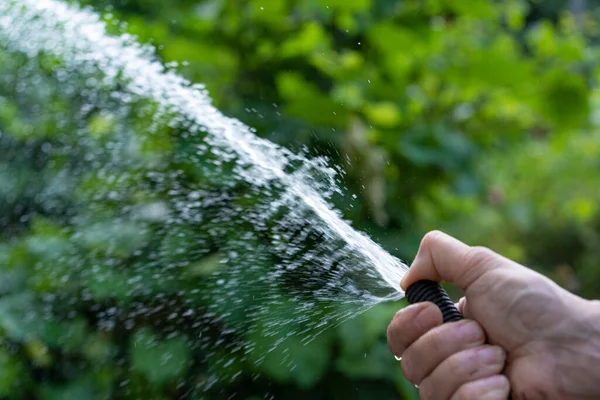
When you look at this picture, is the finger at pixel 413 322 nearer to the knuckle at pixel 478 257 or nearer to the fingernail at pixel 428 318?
the fingernail at pixel 428 318

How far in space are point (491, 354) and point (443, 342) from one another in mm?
70

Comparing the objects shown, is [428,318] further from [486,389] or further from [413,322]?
[486,389]

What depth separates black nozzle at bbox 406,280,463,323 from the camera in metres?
1.01

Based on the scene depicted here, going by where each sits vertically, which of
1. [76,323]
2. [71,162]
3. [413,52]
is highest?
[413,52]

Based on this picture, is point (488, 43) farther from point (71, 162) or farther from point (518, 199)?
point (71, 162)

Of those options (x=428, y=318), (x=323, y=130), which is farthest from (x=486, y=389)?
(x=323, y=130)

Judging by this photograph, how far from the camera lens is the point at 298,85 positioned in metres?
2.10

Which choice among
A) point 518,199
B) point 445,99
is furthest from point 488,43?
point 518,199

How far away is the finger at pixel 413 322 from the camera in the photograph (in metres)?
0.99

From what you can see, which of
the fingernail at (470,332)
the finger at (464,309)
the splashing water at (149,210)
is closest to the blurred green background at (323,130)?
the splashing water at (149,210)

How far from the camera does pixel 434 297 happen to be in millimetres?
1012

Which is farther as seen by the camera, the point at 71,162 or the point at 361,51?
the point at 361,51

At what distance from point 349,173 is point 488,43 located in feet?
4.86

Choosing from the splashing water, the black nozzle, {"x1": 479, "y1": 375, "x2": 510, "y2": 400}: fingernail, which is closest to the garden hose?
the black nozzle
